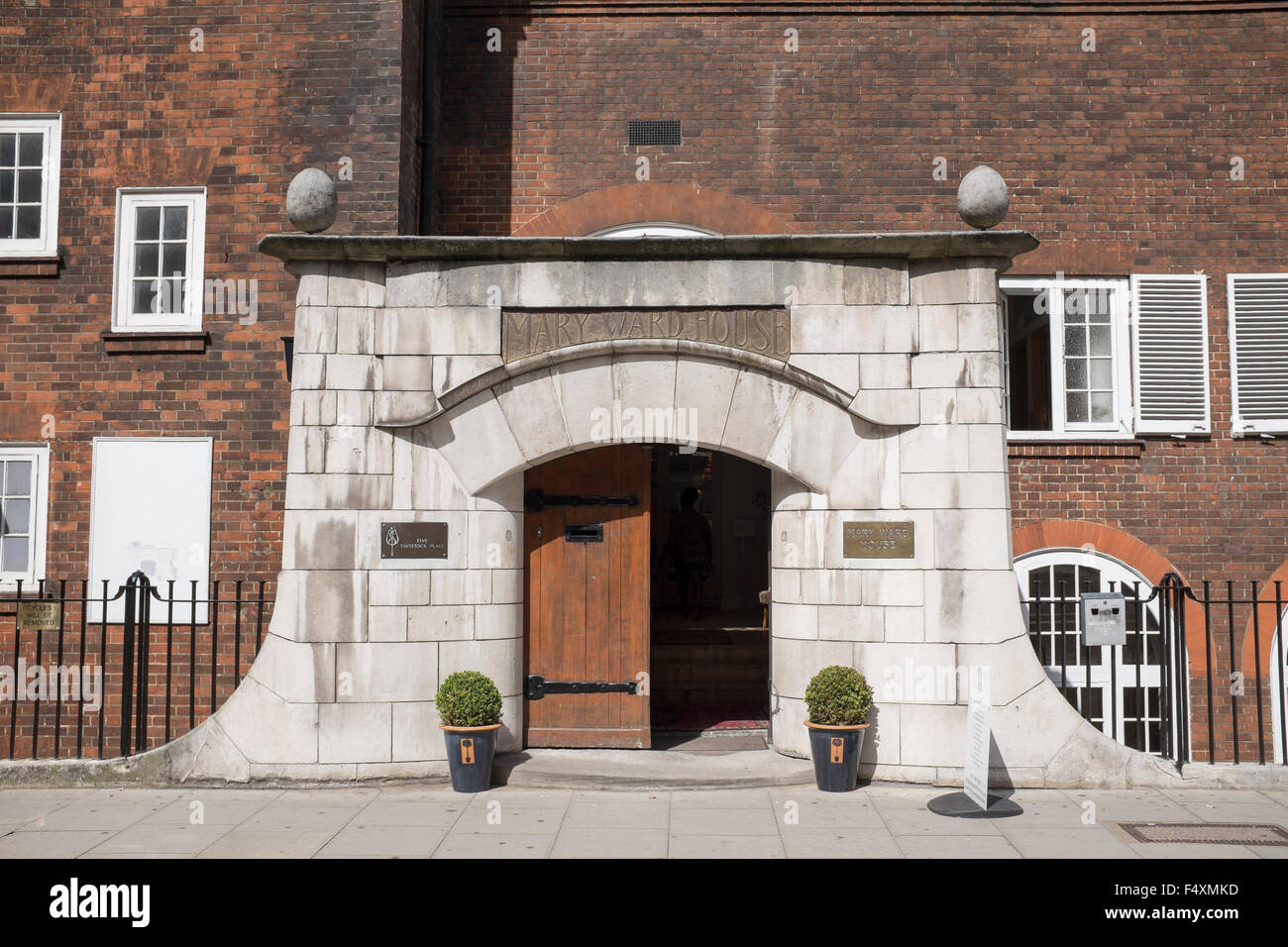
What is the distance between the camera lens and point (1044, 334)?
1151 centimetres

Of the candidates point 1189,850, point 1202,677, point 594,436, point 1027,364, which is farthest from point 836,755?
point 1027,364

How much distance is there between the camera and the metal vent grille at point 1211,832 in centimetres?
652

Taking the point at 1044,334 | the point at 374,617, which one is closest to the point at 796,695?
the point at 374,617

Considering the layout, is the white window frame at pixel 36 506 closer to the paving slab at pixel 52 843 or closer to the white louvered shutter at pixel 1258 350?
the paving slab at pixel 52 843

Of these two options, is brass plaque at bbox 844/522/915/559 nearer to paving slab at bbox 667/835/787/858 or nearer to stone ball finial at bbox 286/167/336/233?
paving slab at bbox 667/835/787/858

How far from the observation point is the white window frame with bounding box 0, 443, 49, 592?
411 inches

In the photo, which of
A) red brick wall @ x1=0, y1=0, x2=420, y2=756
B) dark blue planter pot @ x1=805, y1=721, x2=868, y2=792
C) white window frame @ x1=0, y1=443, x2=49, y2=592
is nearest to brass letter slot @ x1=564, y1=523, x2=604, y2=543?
dark blue planter pot @ x1=805, y1=721, x2=868, y2=792

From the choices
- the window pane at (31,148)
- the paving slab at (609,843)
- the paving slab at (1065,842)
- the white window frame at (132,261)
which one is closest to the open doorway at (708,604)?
the paving slab at (609,843)

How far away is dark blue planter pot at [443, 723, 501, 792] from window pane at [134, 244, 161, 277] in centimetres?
626

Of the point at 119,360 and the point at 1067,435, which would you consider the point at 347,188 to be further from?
the point at 1067,435

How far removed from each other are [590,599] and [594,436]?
1394 mm

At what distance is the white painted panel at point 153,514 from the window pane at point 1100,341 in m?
9.39

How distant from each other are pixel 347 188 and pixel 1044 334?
7.61m

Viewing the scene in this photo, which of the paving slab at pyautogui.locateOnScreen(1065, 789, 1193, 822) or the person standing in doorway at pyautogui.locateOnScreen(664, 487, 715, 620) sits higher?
the person standing in doorway at pyautogui.locateOnScreen(664, 487, 715, 620)
